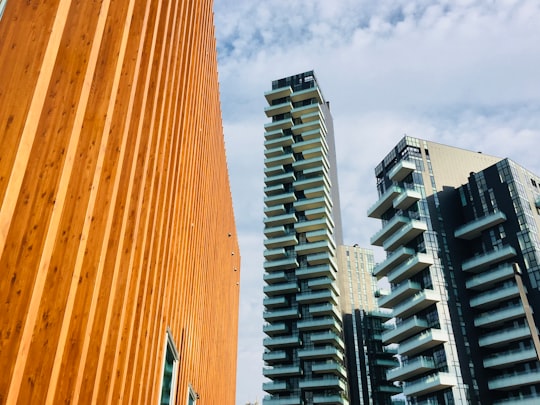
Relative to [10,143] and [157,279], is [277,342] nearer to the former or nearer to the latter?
[157,279]

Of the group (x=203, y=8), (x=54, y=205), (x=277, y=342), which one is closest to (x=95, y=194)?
(x=54, y=205)

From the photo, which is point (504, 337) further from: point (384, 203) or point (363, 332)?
point (363, 332)

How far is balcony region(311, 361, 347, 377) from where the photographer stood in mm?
61172

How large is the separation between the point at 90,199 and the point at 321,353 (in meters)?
61.6

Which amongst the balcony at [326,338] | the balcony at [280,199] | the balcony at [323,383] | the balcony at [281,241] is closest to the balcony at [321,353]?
A: the balcony at [326,338]

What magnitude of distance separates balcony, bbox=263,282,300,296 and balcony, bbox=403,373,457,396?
24.4m

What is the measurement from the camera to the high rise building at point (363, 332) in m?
71.9

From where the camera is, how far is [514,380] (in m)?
43.2

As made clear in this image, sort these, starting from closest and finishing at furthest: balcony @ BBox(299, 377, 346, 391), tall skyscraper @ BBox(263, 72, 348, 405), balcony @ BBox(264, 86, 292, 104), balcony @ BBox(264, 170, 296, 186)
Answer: balcony @ BBox(299, 377, 346, 391)
tall skyscraper @ BBox(263, 72, 348, 405)
balcony @ BBox(264, 170, 296, 186)
balcony @ BBox(264, 86, 292, 104)

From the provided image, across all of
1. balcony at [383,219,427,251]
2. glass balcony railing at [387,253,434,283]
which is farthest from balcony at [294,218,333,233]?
glass balcony railing at [387,253,434,283]

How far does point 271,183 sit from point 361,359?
33.3 m

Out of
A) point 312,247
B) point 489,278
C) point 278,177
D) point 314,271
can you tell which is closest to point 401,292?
point 489,278

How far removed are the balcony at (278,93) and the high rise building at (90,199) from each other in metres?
75.9

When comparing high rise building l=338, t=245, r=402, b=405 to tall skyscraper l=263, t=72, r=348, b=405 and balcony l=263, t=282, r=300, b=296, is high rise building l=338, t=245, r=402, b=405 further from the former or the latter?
balcony l=263, t=282, r=300, b=296
